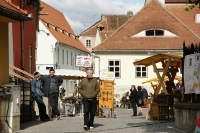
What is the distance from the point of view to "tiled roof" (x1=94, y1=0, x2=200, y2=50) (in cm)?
5778

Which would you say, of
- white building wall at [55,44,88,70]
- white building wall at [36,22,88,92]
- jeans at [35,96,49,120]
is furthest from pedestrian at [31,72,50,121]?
white building wall at [55,44,88,70]

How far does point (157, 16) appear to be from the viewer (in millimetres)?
61531

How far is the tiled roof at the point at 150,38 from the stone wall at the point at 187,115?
39341 millimetres

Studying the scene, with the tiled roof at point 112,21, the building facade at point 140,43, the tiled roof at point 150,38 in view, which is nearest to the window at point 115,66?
the building facade at point 140,43

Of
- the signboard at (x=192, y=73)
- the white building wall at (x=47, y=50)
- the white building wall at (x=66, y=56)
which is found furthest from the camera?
the white building wall at (x=66, y=56)

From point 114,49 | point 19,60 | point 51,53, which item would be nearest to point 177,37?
point 114,49

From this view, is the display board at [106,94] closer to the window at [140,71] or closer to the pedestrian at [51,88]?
the pedestrian at [51,88]

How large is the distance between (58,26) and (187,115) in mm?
62501

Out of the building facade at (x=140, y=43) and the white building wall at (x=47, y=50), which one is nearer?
the building facade at (x=140, y=43)

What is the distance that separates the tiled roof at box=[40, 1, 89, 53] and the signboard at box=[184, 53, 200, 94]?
1982 inches

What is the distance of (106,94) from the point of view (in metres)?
26.0

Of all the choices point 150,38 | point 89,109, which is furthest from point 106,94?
point 150,38

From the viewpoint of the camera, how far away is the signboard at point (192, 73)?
17059mm

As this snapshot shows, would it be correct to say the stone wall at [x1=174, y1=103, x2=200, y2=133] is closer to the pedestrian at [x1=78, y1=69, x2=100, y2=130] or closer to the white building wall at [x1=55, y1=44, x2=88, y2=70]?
the pedestrian at [x1=78, y1=69, x2=100, y2=130]
